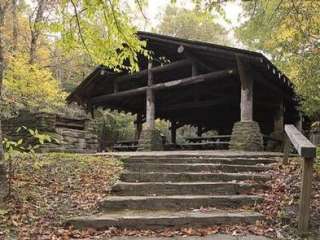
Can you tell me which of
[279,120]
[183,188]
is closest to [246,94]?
[279,120]

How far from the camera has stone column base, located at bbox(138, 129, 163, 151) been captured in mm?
14109

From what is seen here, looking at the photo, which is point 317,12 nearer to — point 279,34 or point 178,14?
point 279,34

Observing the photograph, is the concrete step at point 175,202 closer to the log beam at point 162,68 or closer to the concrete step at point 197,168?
the concrete step at point 197,168

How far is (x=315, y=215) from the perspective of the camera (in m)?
4.84

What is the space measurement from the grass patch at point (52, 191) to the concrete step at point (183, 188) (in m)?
0.35

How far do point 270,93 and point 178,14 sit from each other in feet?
78.8

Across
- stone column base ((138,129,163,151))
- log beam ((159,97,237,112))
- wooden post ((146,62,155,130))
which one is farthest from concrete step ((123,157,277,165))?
log beam ((159,97,237,112))

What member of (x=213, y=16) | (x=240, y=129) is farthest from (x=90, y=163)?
(x=240, y=129)

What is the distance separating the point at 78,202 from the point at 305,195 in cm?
319

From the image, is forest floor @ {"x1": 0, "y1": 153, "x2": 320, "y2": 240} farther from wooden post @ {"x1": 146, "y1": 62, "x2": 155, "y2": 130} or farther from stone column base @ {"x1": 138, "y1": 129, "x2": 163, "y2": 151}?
wooden post @ {"x1": 146, "y1": 62, "x2": 155, "y2": 130}

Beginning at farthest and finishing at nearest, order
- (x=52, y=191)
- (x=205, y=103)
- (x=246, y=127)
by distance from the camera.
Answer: (x=205, y=103), (x=246, y=127), (x=52, y=191)

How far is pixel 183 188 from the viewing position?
614 centimetres

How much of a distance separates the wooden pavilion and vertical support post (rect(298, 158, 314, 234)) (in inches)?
255

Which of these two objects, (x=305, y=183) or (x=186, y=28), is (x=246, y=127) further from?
(x=186, y=28)
